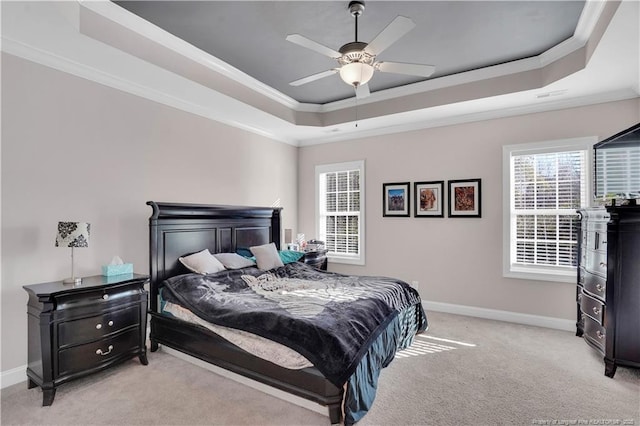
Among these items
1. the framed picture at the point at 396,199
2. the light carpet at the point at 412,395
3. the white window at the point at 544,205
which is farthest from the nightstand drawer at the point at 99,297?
the white window at the point at 544,205

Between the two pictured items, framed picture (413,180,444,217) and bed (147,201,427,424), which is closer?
bed (147,201,427,424)

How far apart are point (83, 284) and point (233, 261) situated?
5.23 ft

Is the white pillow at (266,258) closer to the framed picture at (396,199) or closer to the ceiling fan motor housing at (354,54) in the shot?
the framed picture at (396,199)

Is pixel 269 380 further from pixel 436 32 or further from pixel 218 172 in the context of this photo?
pixel 436 32

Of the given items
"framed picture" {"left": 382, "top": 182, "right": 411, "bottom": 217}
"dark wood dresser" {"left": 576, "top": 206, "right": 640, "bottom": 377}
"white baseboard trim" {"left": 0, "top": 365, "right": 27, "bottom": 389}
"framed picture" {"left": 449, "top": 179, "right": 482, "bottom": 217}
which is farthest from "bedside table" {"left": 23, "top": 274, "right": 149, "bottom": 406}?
"dark wood dresser" {"left": 576, "top": 206, "right": 640, "bottom": 377}

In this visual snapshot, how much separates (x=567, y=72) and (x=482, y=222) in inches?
78.0

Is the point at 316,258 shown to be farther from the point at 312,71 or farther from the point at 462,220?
the point at 312,71

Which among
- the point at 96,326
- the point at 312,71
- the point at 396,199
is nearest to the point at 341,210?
the point at 396,199

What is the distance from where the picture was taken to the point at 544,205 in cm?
416

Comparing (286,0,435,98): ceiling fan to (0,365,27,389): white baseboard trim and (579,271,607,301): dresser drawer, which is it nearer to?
(579,271,607,301): dresser drawer

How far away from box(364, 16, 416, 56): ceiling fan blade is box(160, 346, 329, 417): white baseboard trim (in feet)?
8.33

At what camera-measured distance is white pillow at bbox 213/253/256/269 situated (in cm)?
396

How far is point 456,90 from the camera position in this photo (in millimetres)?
4027

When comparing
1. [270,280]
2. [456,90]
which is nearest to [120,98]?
[270,280]
